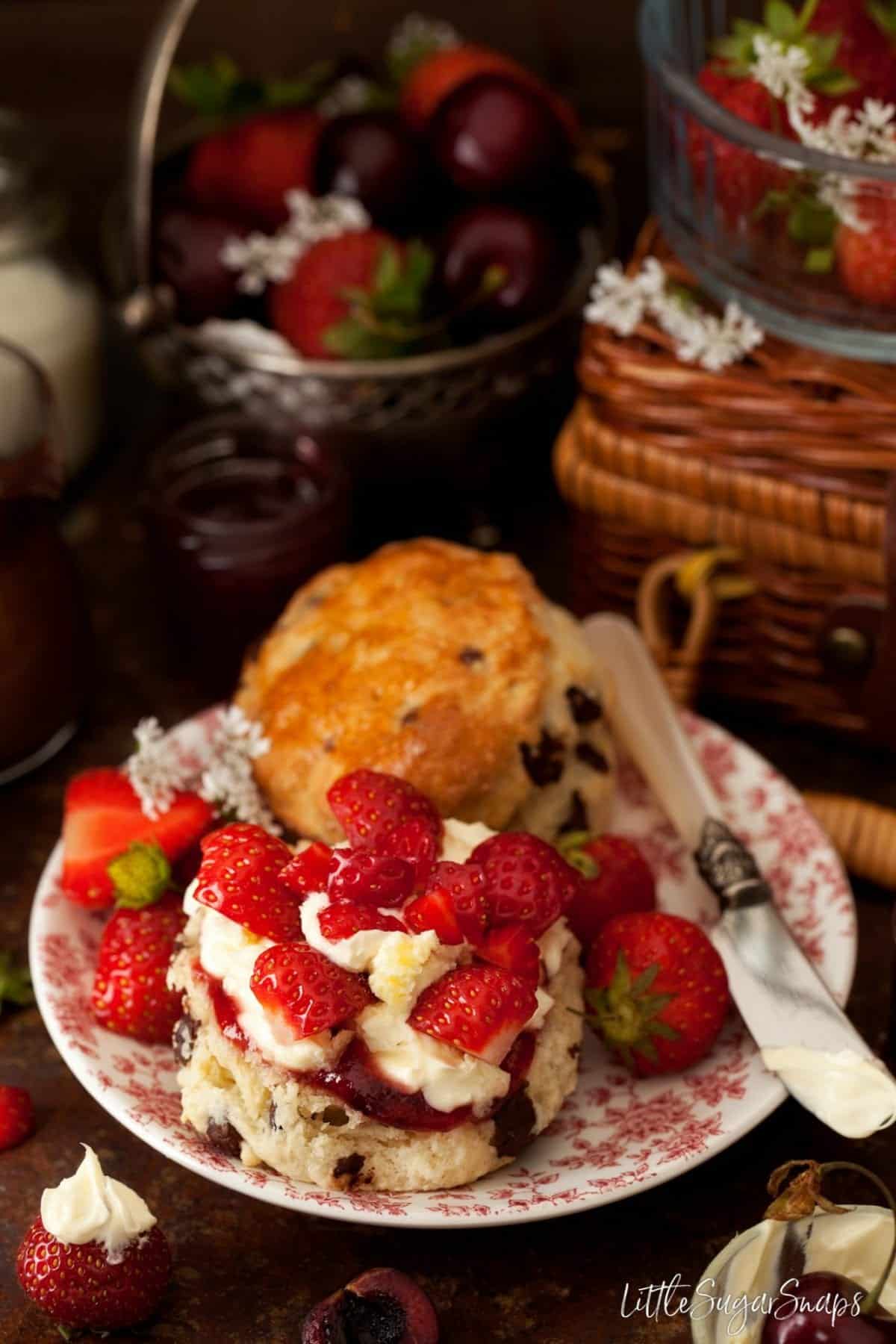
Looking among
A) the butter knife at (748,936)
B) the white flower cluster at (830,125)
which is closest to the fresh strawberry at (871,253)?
the white flower cluster at (830,125)

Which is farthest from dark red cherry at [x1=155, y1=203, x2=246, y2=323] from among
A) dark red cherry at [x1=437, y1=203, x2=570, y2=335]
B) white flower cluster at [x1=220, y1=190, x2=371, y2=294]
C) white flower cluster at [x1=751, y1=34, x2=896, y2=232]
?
white flower cluster at [x1=751, y1=34, x2=896, y2=232]

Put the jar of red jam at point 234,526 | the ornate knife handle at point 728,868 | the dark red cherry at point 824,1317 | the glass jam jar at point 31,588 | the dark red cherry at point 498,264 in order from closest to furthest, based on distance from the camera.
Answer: the dark red cherry at point 824,1317 → the ornate knife handle at point 728,868 → the glass jam jar at point 31,588 → the jar of red jam at point 234,526 → the dark red cherry at point 498,264

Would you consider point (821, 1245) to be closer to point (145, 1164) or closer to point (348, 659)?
point (145, 1164)

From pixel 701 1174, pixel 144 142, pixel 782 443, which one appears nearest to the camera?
pixel 701 1174

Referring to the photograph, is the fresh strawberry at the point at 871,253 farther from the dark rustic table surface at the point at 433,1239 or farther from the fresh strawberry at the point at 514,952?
the fresh strawberry at the point at 514,952

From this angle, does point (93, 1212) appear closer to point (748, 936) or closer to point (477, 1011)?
point (477, 1011)

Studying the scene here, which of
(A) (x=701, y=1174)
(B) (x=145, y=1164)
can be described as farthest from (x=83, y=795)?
(A) (x=701, y=1174)
